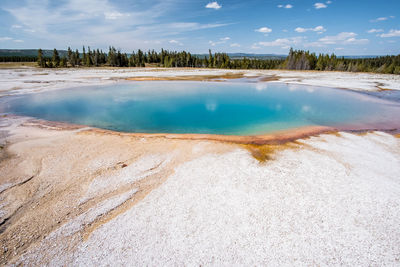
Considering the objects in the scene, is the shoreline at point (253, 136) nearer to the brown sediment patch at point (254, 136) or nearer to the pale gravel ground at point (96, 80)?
the brown sediment patch at point (254, 136)

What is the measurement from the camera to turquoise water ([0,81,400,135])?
14.1 meters

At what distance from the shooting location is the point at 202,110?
1862 cm

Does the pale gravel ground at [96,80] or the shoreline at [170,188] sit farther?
the pale gravel ground at [96,80]

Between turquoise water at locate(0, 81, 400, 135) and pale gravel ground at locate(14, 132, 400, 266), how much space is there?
5428 mm

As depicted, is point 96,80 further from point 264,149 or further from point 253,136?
point 264,149

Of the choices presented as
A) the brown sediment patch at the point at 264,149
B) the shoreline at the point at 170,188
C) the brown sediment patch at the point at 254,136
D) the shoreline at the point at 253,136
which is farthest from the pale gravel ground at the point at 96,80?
the brown sediment patch at the point at 264,149

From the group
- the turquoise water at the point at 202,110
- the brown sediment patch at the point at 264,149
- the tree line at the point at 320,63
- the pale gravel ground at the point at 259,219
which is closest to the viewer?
the pale gravel ground at the point at 259,219

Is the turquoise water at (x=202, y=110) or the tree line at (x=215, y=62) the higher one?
the tree line at (x=215, y=62)

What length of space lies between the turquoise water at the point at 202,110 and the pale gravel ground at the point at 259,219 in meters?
5.43

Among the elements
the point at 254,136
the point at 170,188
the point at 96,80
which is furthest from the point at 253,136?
the point at 96,80

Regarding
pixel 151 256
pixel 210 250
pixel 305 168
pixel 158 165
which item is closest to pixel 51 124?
pixel 158 165

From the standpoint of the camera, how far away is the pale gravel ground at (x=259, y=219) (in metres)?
4.52

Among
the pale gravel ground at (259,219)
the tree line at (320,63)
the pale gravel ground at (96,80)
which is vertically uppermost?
the tree line at (320,63)

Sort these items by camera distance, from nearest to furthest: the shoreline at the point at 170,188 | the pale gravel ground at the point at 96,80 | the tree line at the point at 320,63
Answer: the shoreline at the point at 170,188 < the pale gravel ground at the point at 96,80 < the tree line at the point at 320,63
